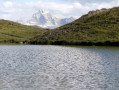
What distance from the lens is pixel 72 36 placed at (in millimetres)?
130875

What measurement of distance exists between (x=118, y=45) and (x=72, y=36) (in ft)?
112

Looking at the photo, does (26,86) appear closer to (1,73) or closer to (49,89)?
(49,89)

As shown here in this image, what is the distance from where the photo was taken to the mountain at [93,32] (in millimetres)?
115938

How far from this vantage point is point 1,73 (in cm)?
3653

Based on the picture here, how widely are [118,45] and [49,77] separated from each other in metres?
75.1

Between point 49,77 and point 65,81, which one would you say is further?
point 49,77

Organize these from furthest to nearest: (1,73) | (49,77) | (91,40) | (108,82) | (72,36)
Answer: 1. (72,36)
2. (91,40)
3. (1,73)
4. (49,77)
5. (108,82)

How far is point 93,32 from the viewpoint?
12862 cm

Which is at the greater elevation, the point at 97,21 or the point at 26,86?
the point at 97,21

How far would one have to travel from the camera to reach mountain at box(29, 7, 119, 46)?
380ft

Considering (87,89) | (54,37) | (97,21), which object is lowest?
(87,89)

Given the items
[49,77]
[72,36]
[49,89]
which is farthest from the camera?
[72,36]

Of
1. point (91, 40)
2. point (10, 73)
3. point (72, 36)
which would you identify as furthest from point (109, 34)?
point (10, 73)

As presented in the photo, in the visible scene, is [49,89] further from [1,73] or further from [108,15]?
[108,15]
